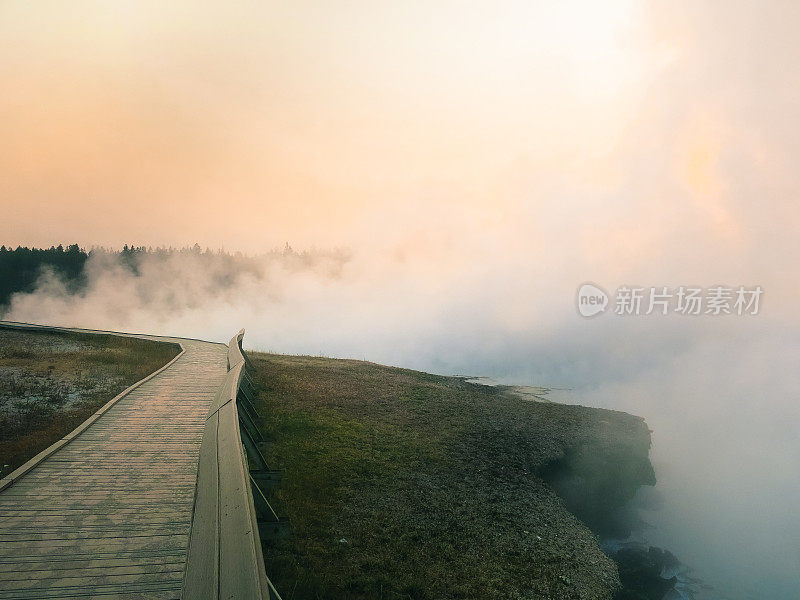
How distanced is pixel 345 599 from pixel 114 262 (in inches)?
4945

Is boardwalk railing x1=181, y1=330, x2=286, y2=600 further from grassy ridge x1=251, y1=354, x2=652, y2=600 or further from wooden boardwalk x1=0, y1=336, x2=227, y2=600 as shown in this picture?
grassy ridge x1=251, y1=354, x2=652, y2=600

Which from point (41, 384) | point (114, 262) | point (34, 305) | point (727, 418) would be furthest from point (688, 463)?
point (114, 262)

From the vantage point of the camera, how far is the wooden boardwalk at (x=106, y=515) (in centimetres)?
480

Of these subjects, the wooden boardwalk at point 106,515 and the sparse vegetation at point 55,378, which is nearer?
the wooden boardwalk at point 106,515

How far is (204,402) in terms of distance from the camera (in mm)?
13211

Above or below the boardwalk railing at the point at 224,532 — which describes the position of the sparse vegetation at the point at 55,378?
below

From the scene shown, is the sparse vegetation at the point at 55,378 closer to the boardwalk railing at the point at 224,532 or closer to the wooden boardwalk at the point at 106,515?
the wooden boardwalk at the point at 106,515

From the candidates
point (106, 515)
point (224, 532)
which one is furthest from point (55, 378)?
point (224, 532)

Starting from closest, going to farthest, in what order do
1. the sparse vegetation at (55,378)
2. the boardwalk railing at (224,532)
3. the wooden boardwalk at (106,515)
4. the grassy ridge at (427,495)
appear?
the boardwalk railing at (224,532) < the wooden boardwalk at (106,515) < the grassy ridge at (427,495) < the sparse vegetation at (55,378)

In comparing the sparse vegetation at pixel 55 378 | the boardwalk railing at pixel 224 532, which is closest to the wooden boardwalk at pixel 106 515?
the boardwalk railing at pixel 224 532

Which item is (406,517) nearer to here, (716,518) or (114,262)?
(716,518)

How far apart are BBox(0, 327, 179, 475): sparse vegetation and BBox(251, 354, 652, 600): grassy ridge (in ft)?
18.4

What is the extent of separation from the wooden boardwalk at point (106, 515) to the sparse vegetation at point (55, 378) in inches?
82.6

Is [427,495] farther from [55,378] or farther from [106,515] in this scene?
[55,378]
